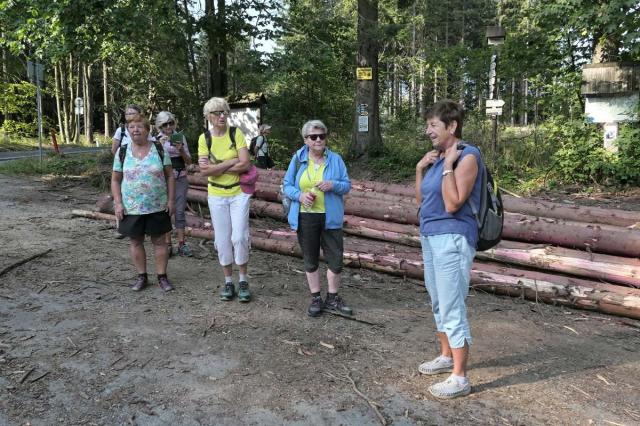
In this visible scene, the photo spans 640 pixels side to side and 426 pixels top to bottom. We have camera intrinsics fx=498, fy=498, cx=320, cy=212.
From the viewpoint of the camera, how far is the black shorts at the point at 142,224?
4.96 meters

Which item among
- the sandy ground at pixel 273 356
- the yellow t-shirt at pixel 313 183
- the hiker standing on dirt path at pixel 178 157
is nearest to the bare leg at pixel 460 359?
the sandy ground at pixel 273 356

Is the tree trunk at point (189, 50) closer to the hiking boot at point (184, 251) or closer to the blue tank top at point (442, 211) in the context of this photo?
the hiking boot at point (184, 251)

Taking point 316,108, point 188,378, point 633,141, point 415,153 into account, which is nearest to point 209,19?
point 316,108

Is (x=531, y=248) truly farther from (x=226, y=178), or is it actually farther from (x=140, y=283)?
(x=140, y=283)

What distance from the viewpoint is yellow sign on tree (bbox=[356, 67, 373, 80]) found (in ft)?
44.1

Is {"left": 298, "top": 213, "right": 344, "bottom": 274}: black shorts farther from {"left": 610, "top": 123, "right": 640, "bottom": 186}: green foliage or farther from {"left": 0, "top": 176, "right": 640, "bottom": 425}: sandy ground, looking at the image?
{"left": 610, "top": 123, "right": 640, "bottom": 186}: green foliage

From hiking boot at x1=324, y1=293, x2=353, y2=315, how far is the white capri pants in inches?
36.2

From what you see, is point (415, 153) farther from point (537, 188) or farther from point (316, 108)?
point (316, 108)

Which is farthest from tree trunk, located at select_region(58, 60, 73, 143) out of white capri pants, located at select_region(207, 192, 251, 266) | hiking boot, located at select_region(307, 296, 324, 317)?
hiking boot, located at select_region(307, 296, 324, 317)

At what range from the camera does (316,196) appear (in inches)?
173

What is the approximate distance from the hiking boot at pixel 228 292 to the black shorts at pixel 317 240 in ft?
3.02

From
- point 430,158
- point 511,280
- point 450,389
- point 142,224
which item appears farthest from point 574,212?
point 142,224

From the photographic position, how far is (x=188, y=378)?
3.43m

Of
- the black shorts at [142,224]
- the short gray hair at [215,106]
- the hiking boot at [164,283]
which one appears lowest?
the hiking boot at [164,283]
